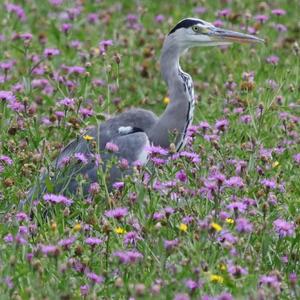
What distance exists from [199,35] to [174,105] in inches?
24.5

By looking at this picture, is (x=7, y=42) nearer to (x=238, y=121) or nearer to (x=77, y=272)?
(x=238, y=121)

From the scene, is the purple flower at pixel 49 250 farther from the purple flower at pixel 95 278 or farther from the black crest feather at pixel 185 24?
the black crest feather at pixel 185 24

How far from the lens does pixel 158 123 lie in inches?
269

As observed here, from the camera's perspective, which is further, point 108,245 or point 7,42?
point 7,42

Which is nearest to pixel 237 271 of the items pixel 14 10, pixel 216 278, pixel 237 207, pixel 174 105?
pixel 216 278

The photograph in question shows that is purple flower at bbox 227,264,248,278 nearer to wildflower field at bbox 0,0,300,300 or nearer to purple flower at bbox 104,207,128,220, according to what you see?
wildflower field at bbox 0,0,300,300

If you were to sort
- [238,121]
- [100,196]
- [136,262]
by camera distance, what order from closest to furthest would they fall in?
[136,262]
[100,196]
[238,121]

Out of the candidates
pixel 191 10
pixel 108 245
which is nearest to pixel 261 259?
pixel 108 245

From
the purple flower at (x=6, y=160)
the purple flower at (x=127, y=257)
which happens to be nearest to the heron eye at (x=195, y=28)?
the purple flower at (x=6, y=160)

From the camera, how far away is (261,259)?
17.2ft

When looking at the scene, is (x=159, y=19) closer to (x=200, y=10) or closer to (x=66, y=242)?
(x=200, y=10)

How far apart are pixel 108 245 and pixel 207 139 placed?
1.66 meters

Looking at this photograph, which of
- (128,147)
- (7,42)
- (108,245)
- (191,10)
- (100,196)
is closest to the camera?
(108,245)

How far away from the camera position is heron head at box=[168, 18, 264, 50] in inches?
283
